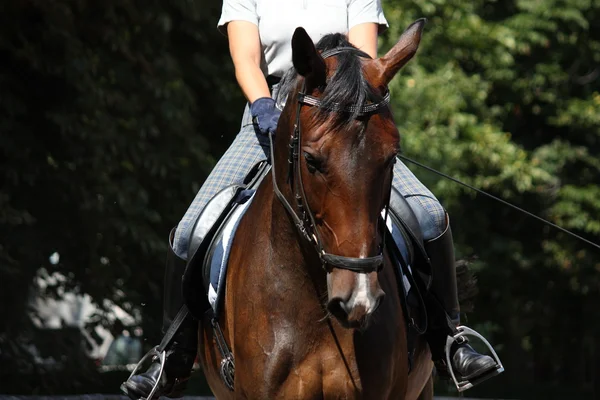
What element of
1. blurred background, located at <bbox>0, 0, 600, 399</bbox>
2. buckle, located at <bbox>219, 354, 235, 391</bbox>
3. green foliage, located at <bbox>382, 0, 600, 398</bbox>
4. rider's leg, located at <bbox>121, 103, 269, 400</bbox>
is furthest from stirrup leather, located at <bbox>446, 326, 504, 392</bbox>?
green foliage, located at <bbox>382, 0, 600, 398</bbox>

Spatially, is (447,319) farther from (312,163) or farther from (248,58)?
(312,163)

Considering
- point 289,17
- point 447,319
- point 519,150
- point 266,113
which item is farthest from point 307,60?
point 519,150

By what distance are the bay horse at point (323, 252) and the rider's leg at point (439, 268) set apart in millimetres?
579

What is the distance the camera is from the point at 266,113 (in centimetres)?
513

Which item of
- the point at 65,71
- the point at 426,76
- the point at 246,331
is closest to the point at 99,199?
the point at 65,71

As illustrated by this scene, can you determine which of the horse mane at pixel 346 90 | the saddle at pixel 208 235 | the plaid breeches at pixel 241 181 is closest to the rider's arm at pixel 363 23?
the plaid breeches at pixel 241 181

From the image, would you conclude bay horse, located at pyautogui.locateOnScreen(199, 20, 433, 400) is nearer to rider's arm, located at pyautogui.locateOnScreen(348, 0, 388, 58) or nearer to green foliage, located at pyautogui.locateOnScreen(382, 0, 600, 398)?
rider's arm, located at pyautogui.locateOnScreen(348, 0, 388, 58)

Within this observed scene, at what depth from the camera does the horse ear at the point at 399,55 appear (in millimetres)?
4531

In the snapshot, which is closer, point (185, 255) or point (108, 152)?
point (185, 255)

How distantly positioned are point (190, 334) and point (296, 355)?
139 cm

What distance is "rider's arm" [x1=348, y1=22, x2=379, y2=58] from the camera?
19.0 ft

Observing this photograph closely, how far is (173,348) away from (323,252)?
199 cm

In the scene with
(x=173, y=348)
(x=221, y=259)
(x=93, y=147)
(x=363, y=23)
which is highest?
(x=363, y=23)

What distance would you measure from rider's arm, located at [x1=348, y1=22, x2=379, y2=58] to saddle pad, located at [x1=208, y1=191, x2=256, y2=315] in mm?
981
